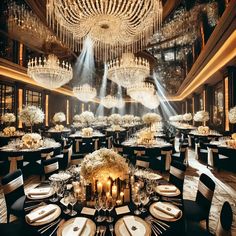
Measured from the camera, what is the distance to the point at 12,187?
2.29m

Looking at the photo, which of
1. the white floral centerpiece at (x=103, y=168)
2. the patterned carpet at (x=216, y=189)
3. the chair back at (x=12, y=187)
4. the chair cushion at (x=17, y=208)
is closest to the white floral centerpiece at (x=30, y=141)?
the patterned carpet at (x=216, y=189)

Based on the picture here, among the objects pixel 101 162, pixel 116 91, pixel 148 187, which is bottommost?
pixel 148 187

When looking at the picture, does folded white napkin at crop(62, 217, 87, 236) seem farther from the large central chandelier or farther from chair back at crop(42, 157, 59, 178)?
the large central chandelier

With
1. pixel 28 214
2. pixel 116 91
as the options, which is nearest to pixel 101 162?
pixel 28 214

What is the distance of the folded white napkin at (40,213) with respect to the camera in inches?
59.3

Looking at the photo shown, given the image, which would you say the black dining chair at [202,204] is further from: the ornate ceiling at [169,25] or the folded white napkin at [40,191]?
the ornate ceiling at [169,25]

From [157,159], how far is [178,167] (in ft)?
7.27

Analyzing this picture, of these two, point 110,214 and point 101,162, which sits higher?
point 101,162

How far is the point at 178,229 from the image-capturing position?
148 cm

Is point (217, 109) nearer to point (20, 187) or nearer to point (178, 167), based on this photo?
point (178, 167)

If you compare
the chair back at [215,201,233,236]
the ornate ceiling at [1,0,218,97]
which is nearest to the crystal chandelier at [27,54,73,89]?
the ornate ceiling at [1,0,218,97]

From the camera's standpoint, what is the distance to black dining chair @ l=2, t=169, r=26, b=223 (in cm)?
219

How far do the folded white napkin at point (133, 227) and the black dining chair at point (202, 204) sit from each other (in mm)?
982

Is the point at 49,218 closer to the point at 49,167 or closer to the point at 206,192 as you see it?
the point at 49,167
